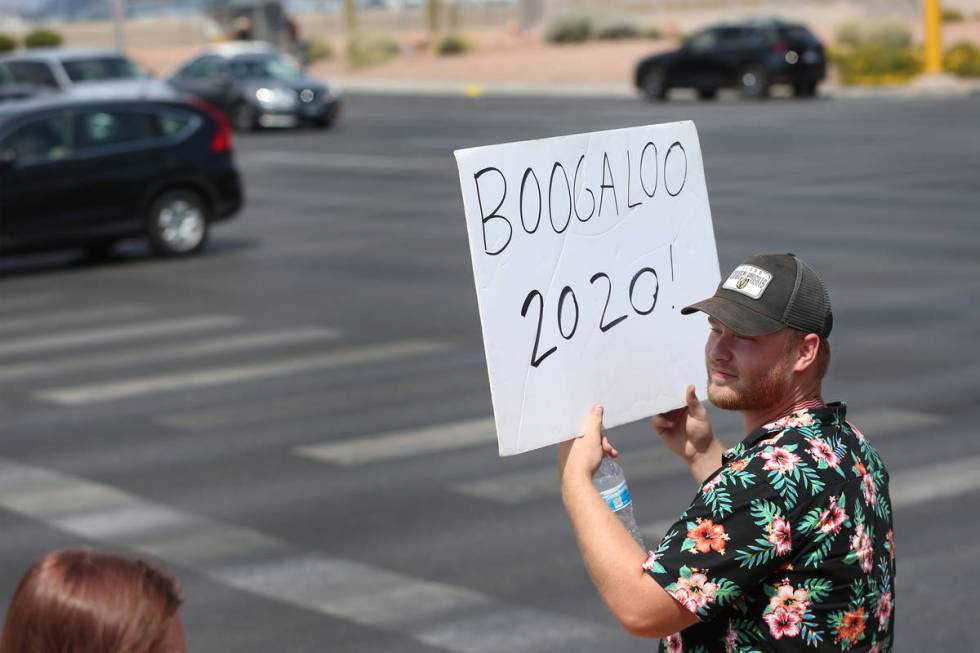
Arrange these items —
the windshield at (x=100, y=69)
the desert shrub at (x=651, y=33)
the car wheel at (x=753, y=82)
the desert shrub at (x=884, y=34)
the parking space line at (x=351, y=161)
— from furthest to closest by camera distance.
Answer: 1. the desert shrub at (x=651, y=33)
2. the desert shrub at (x=884, y=34)
3. the car wheel at (x=753, y=82)
4. the windshield at (x=100, y=69)
5. the parking space line at (x=351, y=161)

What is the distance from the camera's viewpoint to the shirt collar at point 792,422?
316cm

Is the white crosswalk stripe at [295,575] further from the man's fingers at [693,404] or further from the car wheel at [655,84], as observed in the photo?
the car wheel at [655,84]

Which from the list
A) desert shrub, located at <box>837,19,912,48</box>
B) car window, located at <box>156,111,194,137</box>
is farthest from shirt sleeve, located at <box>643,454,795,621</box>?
desert shrub, located at <box>837,19,912,48</box>

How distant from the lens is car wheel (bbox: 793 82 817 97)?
133ft

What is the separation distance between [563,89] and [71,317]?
117 feet

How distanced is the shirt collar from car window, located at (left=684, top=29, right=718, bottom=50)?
39.4 meters

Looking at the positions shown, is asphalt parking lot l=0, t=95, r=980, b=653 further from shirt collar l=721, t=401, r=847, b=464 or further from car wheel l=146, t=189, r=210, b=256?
shirt collar l=721, t=401, r=847, b=464

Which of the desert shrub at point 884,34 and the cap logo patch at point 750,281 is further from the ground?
the cap logo patch at point 750,281

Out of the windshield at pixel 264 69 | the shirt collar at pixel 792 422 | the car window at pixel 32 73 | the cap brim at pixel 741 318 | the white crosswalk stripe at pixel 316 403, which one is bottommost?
the windshield at pixel 264 69

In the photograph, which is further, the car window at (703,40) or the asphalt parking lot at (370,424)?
the car window at (703,40)

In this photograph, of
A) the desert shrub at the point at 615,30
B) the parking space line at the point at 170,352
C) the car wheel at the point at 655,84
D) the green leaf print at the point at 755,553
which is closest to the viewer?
the green leaf print at the point at 755,553

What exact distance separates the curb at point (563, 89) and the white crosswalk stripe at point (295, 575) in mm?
34140


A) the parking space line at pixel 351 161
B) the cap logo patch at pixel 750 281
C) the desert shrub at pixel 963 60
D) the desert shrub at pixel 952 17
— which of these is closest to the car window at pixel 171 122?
the parking space line at pixel 351 161

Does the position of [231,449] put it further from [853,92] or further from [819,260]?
[853,92]
